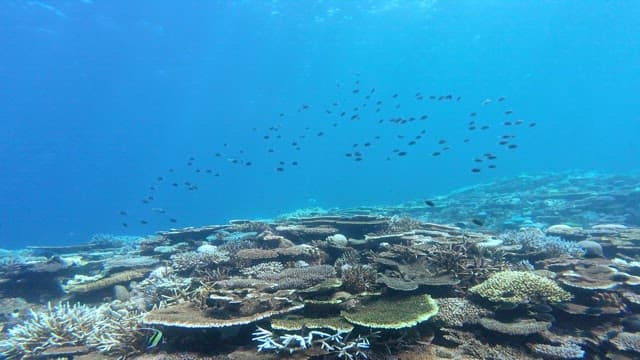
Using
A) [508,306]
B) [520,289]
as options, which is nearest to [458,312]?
[508,306]

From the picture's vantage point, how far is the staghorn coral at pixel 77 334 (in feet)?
22.4

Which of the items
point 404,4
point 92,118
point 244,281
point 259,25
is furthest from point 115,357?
point 92,118

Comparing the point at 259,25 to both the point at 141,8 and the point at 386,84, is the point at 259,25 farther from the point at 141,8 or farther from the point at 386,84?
the point at 386,84

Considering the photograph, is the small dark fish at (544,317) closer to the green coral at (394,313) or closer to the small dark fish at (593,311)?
the small dark fish at (593,311)

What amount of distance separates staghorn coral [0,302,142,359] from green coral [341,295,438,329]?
166 inches

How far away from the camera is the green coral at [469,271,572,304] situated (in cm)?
693

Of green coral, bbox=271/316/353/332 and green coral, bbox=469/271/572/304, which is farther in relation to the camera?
green coral, bbox=469/271/572/304

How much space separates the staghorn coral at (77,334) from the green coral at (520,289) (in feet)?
22.5

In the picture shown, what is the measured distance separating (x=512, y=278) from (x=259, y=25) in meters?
72.2

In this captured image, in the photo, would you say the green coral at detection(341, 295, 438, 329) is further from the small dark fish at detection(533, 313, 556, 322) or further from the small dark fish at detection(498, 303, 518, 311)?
the small dark fish at detection(533, 313, 556, 322)

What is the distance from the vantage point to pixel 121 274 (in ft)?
37.9

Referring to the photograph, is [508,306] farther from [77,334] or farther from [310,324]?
[77,334]

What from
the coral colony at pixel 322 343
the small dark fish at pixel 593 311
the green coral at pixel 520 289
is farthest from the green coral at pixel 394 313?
the small dark fish at pixel 593 311

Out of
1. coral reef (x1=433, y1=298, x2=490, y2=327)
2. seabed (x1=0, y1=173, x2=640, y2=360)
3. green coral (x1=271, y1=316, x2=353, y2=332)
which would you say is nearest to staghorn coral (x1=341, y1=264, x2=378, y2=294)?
seabed (x1=0, y1=173, x2=640, y2=360)
